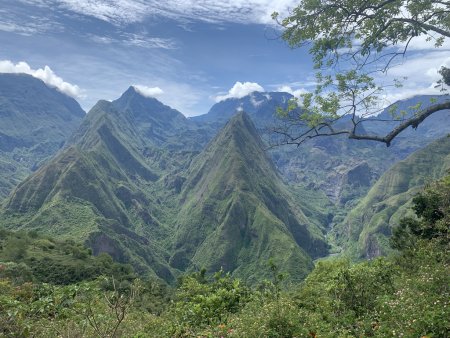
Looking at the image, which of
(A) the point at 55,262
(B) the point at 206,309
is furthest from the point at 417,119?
(A) the point at 55,262

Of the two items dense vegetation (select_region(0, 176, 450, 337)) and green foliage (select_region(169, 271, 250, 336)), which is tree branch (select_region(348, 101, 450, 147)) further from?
green foliage (select_region(169, 271, 250, 336))

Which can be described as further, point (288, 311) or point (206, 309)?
point (206, 309)

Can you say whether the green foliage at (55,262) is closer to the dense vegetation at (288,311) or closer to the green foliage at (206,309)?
the green foliage at (206,309)

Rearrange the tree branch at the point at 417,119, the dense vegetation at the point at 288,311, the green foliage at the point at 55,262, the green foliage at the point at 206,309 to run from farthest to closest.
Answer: the green foliage at the point at 55,262 < the green foliage at the point at 206,309 < the tree branch at the point at 417,119 < the dense vegetation at the point at 288,311

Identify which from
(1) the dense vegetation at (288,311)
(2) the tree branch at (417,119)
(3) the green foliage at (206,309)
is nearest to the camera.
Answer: (1) the dense vegetation at (288,311)

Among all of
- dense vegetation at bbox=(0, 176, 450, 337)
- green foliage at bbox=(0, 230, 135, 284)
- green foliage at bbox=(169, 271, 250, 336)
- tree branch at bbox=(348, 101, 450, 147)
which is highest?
tree branch at bbox=(348, 101, 450, 147)

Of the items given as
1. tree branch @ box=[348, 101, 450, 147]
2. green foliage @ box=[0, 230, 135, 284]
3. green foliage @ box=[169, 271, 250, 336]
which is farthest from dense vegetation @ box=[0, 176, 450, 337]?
green foliage @ box=[0, 230, 135, 284]

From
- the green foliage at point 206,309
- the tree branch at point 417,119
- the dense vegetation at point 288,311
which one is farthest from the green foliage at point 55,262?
the tree branch at point 417,119

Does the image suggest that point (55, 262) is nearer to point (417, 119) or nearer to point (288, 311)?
point (288, 311)

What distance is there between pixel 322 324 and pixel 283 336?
6.51ft

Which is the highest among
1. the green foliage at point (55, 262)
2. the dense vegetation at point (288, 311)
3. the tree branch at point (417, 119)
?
the tree branch at point (417, 119)

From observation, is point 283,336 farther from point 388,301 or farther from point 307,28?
point 307,28

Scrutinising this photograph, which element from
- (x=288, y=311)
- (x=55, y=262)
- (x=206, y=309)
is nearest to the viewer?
(x=288, y=311)

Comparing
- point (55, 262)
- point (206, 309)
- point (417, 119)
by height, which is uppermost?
point (417, 119)
